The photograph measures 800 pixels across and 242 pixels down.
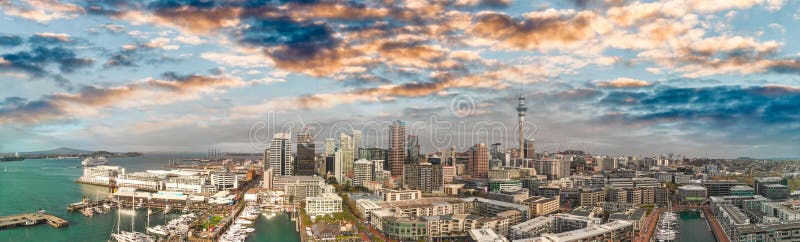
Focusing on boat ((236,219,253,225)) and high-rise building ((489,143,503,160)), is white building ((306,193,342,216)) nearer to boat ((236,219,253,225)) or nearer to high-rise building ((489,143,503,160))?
boat ((236,219,253,225))

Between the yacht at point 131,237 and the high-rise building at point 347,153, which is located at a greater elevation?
the high-rise building at point 347,153

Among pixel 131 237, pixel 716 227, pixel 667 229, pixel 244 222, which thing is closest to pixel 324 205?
pixel 244 222

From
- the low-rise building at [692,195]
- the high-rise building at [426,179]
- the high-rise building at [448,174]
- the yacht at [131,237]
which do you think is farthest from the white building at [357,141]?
the yacht at [131,237]

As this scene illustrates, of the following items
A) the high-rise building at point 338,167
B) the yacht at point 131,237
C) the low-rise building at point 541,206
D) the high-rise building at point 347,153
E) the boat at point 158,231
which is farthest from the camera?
the high-rise building at point 347,153

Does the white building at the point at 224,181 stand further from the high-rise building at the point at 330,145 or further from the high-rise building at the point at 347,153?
the high-rise building at the point at 330,145

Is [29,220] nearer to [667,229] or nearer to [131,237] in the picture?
[131,237]

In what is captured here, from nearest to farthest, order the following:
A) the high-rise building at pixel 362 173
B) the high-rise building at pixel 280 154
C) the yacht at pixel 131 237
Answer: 1. the yacht at pixel 131 237
2. the high-rise building at pixel 362 173
3. the high-rise building at pixel 280 154

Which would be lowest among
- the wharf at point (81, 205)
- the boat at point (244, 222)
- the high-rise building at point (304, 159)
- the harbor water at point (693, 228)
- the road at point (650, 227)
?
the harbor water at point (693, 228)

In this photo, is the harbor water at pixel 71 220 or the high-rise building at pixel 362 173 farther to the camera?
the high-rise building at pixel 362 173
